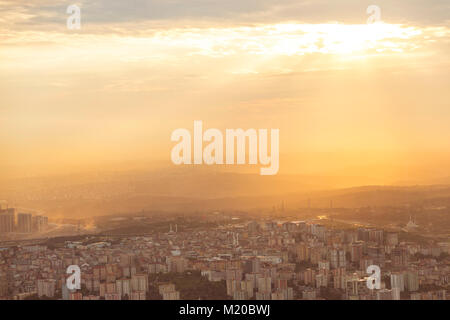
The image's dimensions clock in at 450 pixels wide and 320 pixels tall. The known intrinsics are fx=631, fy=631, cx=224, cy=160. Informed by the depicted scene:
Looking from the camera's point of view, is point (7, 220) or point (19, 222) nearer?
point (7, 220)

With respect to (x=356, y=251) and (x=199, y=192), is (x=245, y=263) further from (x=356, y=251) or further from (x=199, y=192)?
(x=199, y=192)

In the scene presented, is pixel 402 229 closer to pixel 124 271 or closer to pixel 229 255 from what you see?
pixel 229 255

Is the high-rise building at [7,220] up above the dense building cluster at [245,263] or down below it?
above

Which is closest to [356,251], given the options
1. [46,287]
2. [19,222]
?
[46,287]

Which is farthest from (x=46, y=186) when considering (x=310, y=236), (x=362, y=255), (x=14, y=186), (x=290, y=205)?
(x=362, y=255)

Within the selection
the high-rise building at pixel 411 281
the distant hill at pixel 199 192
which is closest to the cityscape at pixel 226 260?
the high-rise building at pixel 411 281

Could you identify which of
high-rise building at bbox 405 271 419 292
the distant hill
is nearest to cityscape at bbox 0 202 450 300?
high-rise building at bbox 405 271 419 292

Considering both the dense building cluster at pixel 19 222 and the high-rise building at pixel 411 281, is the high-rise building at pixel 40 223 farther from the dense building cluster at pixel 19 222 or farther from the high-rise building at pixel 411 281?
the high-rise building at pixel 411 281

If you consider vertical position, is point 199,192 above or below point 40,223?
above
